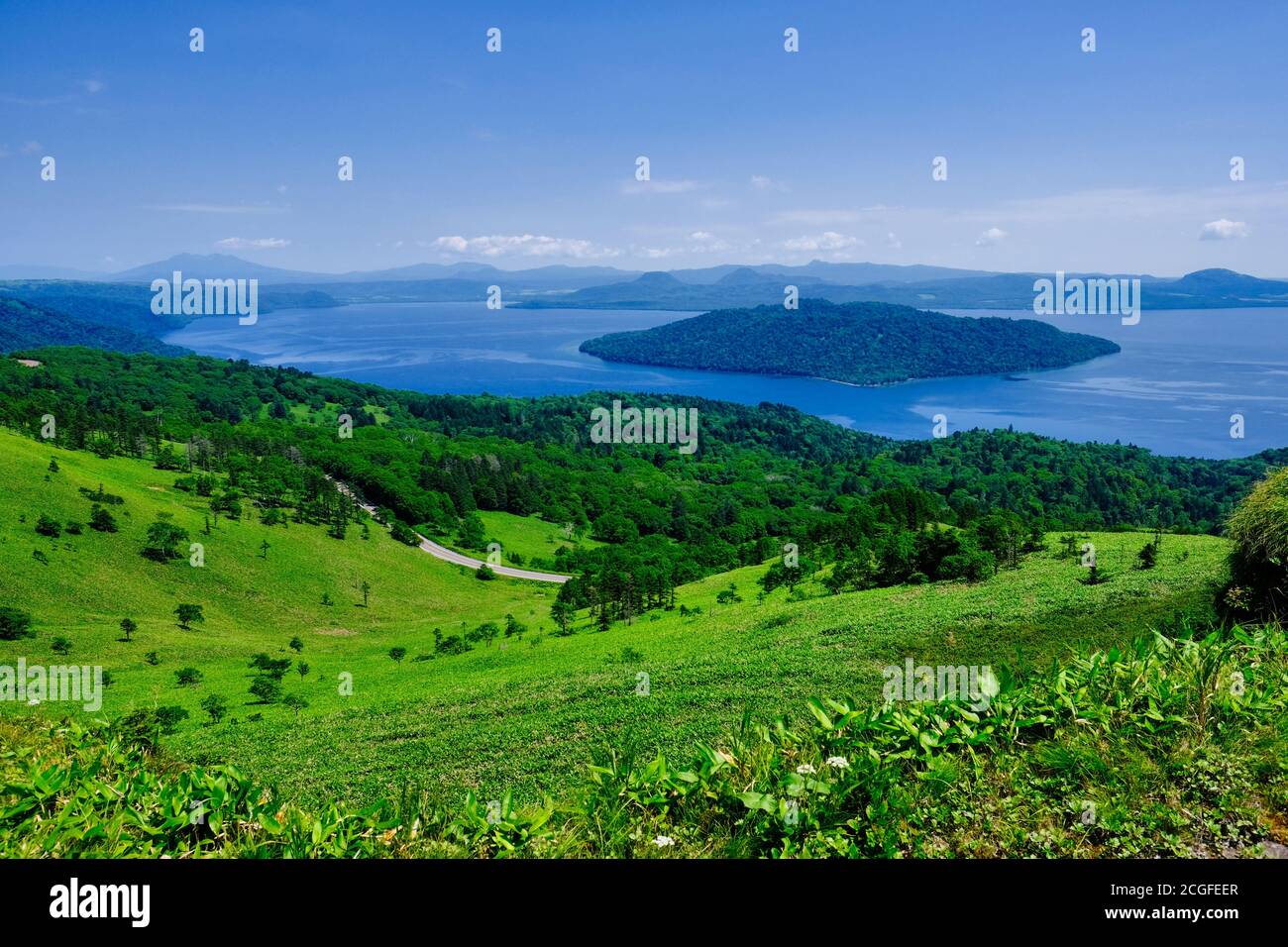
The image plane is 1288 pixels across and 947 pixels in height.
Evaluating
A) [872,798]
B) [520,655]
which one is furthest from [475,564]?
[872,798]

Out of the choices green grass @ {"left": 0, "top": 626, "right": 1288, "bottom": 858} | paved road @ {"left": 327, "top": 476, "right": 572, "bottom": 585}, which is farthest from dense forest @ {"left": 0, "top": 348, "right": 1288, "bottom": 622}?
green grass @ {"left": 0, "top": 626, "right": 1288, "bottom": 858}

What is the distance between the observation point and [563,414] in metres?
176

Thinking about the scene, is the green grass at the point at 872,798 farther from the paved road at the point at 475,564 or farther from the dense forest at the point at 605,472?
the paved road at the point at 475,564

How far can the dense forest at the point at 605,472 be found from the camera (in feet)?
179

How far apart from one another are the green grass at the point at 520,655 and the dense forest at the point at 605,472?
7.72 meters

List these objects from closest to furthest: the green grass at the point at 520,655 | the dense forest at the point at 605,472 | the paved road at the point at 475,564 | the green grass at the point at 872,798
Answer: the green grass at the point at 872,798 < the green grass at the point at 520,655 < the dense forest at the point at 605,472 < the paved road at the point at 475,564

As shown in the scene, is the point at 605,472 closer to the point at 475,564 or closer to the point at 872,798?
the point at 475,564

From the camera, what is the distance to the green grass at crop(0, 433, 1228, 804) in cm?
1393

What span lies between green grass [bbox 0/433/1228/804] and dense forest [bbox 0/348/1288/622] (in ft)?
25.3

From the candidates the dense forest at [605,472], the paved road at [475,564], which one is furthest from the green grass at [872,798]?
the paved road at [475,564]

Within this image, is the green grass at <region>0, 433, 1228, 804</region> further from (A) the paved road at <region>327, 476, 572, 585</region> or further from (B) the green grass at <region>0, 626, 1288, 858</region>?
(A) the paved road at <region>327, 476, 572, 585</region>

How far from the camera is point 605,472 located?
139 m
